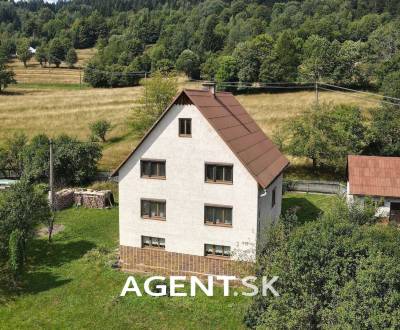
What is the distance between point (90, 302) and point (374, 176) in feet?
88.6

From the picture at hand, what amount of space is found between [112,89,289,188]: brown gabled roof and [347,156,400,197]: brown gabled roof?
962 cm

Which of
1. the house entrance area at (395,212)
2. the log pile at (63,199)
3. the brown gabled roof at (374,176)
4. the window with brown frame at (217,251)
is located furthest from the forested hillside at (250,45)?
the window with brown frame at (217,251)

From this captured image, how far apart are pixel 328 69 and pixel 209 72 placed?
93.0 feet

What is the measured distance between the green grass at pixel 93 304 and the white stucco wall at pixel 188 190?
3.25 m

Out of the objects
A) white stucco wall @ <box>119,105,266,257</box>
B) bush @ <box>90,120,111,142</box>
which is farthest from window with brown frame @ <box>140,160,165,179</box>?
bush @ <box>90,120,111,142</box>

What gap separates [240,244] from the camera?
1057 inches

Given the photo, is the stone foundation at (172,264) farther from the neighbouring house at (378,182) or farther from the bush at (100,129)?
the bush at (100,129)

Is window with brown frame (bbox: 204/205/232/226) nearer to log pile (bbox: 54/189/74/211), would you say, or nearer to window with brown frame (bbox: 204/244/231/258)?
window with brown frame (bbox: 204/244/231/258)

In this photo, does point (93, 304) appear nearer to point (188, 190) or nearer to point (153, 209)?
point (153, 209)

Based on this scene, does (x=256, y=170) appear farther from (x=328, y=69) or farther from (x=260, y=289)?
(x=328, y=69)

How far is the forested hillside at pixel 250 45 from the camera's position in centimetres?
Result: 9450

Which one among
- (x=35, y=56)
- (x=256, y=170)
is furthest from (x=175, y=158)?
(x=35, y=56)

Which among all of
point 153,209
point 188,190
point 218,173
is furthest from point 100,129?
point 218,173

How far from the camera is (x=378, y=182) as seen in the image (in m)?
39.7
